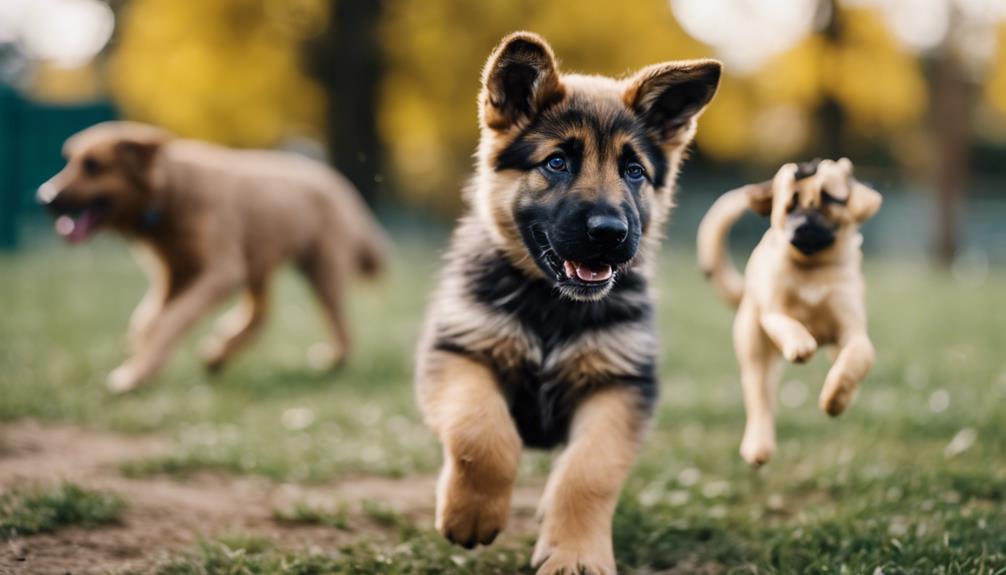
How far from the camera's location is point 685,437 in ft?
19.1

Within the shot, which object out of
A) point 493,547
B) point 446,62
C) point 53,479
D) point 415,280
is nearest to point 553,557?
point 493,547

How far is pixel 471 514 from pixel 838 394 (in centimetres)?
123

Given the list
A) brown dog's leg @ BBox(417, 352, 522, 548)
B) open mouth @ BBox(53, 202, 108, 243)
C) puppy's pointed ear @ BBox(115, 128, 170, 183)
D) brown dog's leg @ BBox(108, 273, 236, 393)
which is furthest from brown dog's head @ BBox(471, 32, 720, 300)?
open mouth @ BBox(53, 202, 108, 243)

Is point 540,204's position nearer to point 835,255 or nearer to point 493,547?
point 835,255

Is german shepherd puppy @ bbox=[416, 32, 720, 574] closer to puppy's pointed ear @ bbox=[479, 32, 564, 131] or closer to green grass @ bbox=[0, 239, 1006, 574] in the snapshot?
puppy's pointed ear @ bbox=[479, 32, 564, 131]

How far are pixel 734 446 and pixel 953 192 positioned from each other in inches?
665

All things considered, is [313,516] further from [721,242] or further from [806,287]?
[806,287]

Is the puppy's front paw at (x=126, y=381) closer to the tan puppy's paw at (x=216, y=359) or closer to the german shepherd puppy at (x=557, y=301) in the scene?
the tan puppy's paw at (x=216, y=359)

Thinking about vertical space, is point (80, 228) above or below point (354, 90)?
below

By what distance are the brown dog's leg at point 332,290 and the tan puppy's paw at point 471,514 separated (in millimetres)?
5034

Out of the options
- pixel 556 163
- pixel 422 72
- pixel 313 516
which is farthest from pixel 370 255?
pixel 422 72

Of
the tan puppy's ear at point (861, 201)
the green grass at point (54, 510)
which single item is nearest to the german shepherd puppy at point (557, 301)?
the tan puppy's ear at point (861, 201)

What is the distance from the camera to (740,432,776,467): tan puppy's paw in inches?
123

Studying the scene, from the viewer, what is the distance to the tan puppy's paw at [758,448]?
3.12 meters
